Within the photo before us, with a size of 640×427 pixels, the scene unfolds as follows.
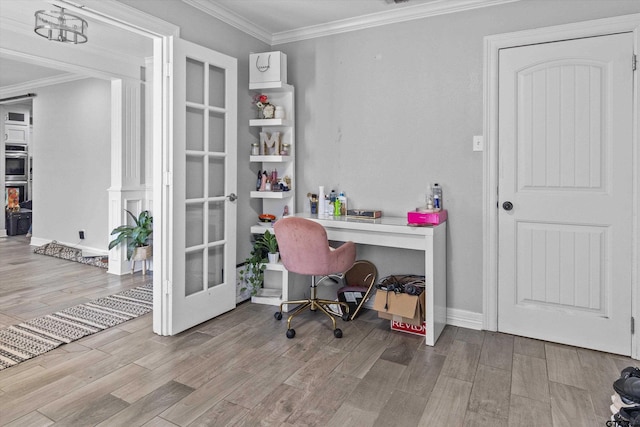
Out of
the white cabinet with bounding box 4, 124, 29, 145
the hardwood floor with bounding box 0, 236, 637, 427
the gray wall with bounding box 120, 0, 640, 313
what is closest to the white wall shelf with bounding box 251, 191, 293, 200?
the gray wall with bounding box 120, 0, 640, 313

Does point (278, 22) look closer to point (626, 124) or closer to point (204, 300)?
point (204, 300)

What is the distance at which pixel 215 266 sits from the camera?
130 inches

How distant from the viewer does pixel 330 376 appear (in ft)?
7.65

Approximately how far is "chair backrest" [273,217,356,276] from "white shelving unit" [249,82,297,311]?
0.64 m

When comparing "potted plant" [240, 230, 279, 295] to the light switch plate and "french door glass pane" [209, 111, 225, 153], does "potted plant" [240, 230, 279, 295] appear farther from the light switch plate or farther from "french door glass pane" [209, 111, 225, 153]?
the light switch plate

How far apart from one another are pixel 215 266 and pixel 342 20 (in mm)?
2389

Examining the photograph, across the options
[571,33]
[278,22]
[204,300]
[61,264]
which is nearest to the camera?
[571,33]

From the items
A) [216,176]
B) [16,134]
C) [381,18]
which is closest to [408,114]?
[381,18]

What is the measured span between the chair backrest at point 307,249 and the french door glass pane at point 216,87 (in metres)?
1.18

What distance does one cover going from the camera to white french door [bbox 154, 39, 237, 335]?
2887mm

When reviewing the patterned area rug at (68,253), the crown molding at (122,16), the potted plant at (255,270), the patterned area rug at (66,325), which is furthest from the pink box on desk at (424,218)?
the patterned area rug at (68,253)

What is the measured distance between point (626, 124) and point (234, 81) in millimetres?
2873

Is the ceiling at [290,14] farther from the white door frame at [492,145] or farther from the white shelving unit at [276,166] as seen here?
the white shelving unit at [276,166]

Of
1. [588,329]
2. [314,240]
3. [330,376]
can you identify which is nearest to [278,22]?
[314,240]
